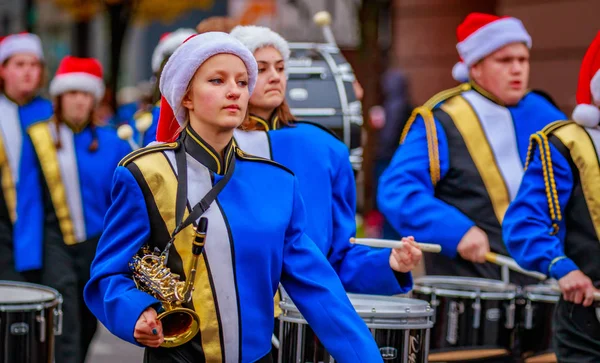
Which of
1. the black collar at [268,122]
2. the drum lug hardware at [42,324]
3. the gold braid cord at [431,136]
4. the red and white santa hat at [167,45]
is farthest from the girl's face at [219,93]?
the red and white santa hat at [167,45]

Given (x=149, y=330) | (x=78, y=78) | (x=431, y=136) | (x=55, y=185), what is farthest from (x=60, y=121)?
(x=149, y=330)

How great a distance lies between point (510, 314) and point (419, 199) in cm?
74

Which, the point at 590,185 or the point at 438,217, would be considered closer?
the point at 590,185

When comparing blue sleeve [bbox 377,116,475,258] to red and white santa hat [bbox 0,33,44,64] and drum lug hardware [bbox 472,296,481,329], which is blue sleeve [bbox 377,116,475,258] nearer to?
drum lug hardware [bbox 472,296,481,329]

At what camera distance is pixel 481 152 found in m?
7.46

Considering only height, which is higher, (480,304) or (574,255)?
(574,255)

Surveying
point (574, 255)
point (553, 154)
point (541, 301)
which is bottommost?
point (541, 301)

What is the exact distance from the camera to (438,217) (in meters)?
7.09

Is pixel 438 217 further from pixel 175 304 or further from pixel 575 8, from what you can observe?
pixel 575 8

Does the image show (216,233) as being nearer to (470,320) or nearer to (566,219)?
(566,219)

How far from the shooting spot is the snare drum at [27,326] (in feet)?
23.9

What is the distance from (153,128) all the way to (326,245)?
227cm

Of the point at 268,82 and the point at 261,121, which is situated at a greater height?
the point at 268,82

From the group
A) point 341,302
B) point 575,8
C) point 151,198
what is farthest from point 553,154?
point 575,8
